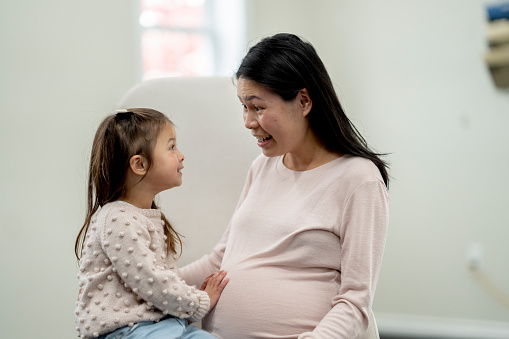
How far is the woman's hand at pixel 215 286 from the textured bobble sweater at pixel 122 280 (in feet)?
0.41

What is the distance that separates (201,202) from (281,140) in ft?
1.31

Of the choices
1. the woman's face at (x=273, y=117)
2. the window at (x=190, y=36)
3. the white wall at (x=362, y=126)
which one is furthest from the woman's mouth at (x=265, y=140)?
the window at (x=190, y=36)

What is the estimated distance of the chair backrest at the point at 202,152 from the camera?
1.62m

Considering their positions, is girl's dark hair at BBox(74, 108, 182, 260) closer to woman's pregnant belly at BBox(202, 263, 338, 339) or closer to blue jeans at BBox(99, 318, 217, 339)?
blue jeans at BBox(99, 318, 217, 339)

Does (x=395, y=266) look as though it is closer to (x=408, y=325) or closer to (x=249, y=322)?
(x=408, y=325)

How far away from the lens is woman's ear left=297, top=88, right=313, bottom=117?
1.32 meters

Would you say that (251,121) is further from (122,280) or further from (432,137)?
(432,137)

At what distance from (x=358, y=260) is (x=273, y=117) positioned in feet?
1.21

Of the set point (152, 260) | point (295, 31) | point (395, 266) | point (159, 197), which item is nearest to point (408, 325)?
point (395, 266)

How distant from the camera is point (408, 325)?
3.25 meters

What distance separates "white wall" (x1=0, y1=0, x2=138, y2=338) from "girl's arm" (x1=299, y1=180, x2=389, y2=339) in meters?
1.29

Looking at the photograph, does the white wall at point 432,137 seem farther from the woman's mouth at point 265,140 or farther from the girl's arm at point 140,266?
the girl's arm at point 140,266

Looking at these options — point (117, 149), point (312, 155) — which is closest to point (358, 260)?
point (312, 155)

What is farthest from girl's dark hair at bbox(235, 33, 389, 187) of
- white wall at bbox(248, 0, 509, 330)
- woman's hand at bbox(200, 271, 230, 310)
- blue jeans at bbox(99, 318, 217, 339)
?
white wall at bbox(248, 0, 509, 330)
